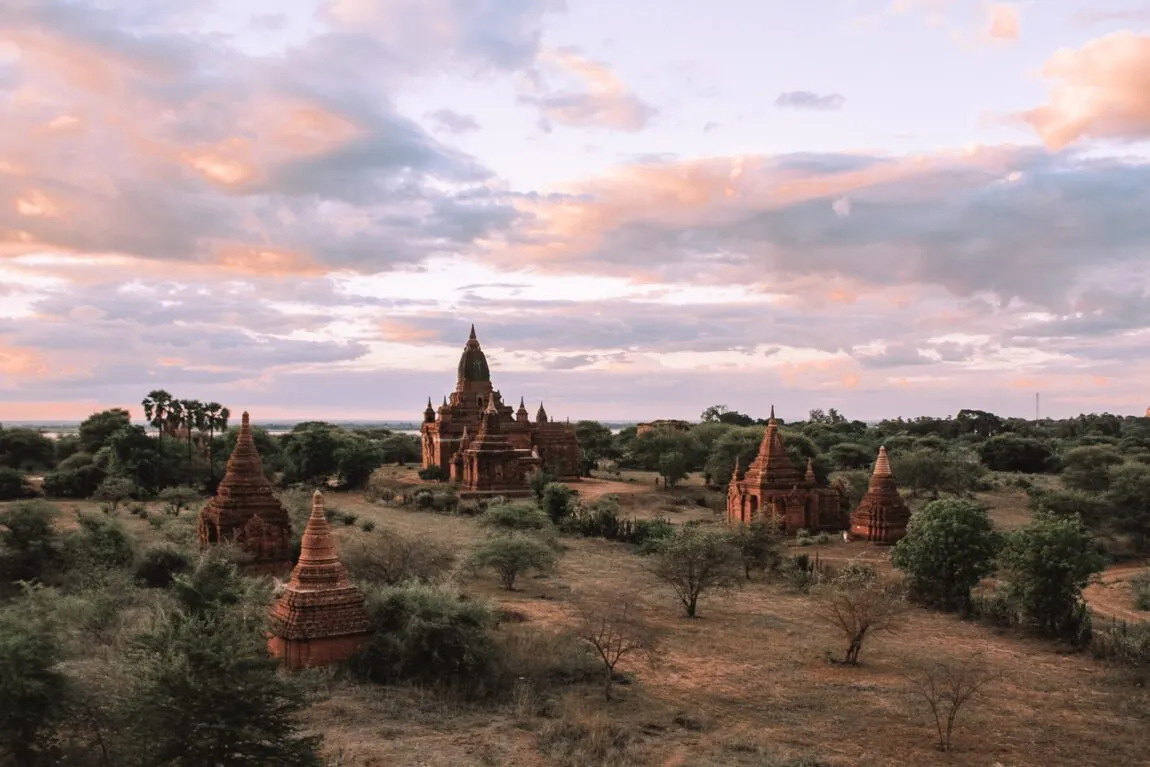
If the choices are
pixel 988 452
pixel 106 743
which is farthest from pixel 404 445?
pixel 106 743

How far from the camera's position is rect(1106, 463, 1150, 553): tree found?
37250 millimetres

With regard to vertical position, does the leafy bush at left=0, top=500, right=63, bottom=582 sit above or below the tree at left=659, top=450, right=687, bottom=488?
below

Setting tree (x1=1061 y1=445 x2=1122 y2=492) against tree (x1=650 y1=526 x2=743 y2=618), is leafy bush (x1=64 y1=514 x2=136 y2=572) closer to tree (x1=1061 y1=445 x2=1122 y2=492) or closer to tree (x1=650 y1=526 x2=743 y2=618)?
tree (x1=650 y1=526 x2=743 y2=618)

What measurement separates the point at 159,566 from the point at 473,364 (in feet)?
136

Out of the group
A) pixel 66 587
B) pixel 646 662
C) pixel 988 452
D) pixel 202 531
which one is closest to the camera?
pixel 646 662

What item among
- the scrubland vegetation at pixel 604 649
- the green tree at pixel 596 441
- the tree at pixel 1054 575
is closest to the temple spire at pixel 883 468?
the scrubland vegetation at pixel 604 649

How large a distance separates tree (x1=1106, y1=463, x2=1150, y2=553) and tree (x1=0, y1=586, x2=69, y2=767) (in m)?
42.1

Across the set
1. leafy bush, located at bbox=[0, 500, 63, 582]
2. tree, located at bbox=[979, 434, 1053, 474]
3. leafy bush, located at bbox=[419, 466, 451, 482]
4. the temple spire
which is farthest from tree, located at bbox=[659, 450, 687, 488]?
leafy bush, located at bbox=[0, 500, 63, 582]

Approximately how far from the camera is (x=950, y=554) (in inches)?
958

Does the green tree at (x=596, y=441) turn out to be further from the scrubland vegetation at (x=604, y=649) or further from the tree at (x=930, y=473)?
the scrubland vegetation at (x=604, y=649)

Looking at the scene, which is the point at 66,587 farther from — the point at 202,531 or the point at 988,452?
the point at 988,452

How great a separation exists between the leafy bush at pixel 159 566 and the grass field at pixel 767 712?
568cm

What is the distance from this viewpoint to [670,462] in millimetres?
56125

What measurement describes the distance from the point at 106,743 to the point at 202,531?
14.5 meters
